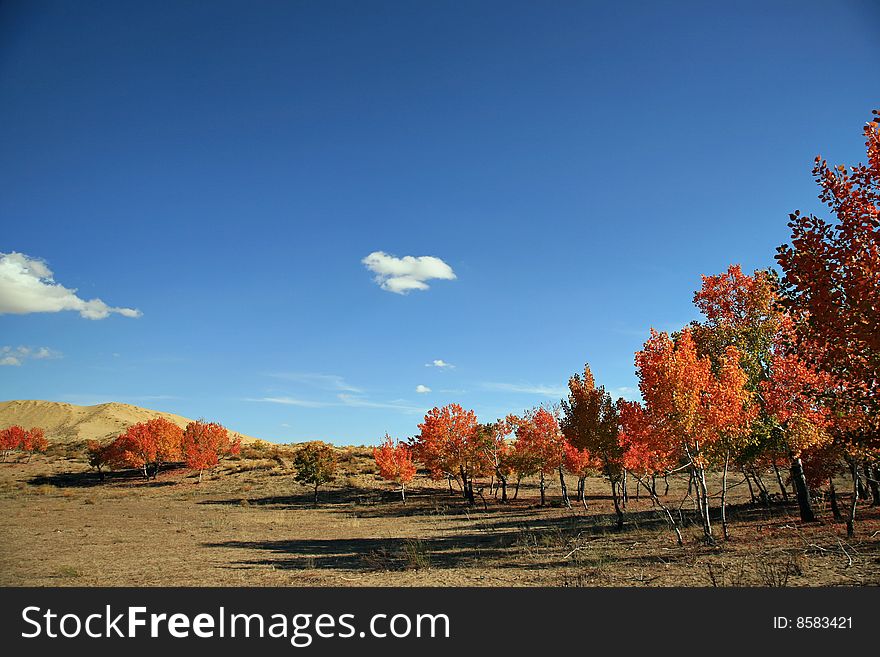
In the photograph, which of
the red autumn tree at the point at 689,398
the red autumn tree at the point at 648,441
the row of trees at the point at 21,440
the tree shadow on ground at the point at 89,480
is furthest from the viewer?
the row of trees at the point at 21,440

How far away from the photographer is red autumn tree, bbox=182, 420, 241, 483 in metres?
68.8

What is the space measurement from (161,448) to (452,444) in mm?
50181

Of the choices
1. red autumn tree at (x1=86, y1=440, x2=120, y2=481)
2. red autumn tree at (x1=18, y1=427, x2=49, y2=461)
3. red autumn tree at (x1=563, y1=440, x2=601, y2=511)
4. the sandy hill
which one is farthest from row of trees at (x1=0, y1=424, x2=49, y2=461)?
red autumn tree at (x1=563, y1=440, x2=601, y2=511)

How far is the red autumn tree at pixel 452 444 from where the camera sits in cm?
4625

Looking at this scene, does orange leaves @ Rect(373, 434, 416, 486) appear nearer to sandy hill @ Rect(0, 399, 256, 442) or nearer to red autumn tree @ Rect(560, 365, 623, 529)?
red autumn tree @ Rect(560, 365, 623, 529)

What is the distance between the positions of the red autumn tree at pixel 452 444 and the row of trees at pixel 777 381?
53.7ft

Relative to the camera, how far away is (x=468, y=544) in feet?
78.1

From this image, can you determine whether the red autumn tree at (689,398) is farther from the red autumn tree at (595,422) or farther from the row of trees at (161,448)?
the row of trees at (161,448)

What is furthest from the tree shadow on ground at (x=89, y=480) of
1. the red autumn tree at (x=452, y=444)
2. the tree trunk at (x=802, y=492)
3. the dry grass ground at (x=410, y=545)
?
the tree trunk at (x=802, y=492)

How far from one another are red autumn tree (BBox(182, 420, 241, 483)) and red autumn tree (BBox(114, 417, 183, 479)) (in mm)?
1987
